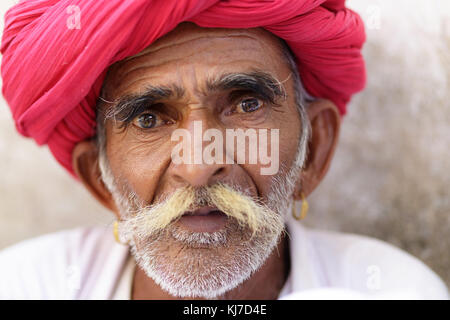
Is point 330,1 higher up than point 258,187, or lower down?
higher up

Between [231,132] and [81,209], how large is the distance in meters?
1.20

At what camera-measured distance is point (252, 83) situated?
1308 mm

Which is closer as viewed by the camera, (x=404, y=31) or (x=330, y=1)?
(x=330, y=1)

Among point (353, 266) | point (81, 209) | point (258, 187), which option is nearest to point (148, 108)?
point (258, 187)

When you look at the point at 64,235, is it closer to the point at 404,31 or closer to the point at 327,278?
the point at 327,278

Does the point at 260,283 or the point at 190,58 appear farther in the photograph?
the point at 260,283

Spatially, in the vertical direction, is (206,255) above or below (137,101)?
below

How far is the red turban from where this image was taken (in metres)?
1.21

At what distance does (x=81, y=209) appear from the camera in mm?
2264

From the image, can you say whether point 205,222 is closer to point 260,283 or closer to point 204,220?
point 204,220

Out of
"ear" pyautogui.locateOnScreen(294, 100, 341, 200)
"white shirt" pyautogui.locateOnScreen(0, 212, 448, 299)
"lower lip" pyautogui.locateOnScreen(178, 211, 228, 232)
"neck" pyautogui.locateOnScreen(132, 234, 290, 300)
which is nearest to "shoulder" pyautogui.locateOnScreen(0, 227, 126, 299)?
"white shirt" pyautogui.locateOnScreen(0, 212, 448, 299)

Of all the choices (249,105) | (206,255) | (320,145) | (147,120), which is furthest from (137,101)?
(320,145)

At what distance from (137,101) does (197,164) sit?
25 centimetres

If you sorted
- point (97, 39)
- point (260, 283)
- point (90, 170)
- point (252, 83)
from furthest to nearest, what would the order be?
1. point (90, 170)
2. point (260, 283)
3. point (252, 83)
4. point (97, 39)
